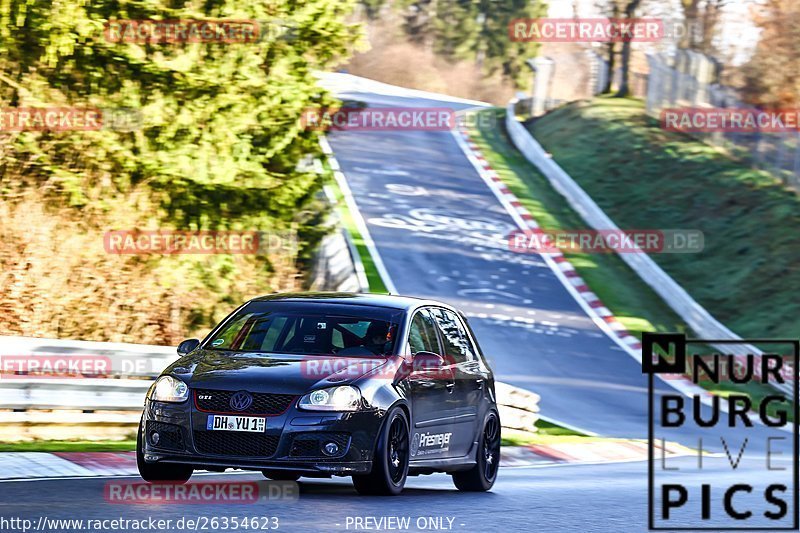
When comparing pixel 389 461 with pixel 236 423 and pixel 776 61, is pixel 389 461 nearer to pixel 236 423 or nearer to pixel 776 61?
pixel 236 423

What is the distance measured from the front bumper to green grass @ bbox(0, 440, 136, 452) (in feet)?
12.3

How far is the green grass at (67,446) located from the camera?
1376 centimetres

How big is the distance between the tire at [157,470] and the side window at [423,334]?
82.5 inches

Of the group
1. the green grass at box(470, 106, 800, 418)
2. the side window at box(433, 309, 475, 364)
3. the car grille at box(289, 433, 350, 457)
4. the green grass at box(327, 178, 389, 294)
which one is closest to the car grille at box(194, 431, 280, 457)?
the car grille at box(289, 433, 350, 457)

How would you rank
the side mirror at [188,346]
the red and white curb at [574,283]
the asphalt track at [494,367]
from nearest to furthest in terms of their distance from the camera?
the asphalt track at [494,367] → the side mirror at [188,346] → the red and white curb at [574,283]

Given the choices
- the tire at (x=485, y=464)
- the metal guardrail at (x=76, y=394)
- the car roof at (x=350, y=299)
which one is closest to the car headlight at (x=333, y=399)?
the car roof at (x=350, y=299)

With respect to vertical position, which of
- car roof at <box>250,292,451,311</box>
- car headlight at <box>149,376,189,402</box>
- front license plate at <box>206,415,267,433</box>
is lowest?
front license plate at <box>206,415,267,433</box>

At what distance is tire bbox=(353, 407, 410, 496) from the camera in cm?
1052

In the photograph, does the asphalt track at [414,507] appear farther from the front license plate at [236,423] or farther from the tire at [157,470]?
the front license plate at [236,423]

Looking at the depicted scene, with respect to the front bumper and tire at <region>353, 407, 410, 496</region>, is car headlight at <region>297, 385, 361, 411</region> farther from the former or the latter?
tire at <region>353, 407, 410, 496</region>

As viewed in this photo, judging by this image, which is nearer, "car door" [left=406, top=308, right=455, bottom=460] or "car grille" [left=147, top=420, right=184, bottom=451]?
"car grille" [left=147, top=420, right=184, bottom=451]

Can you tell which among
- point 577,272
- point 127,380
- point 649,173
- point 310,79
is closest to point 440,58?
point 649,173

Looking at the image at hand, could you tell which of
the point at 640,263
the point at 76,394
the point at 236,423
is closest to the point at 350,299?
the point at 236,423

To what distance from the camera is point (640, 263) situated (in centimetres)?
3819
